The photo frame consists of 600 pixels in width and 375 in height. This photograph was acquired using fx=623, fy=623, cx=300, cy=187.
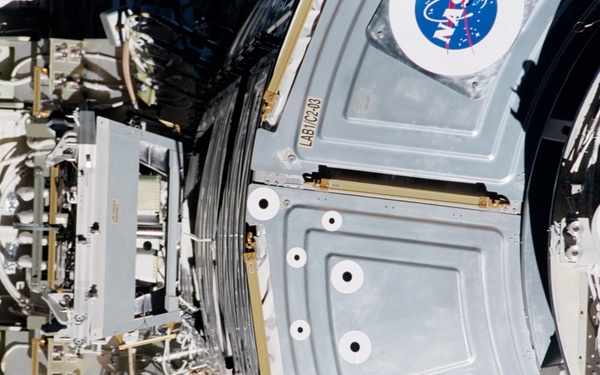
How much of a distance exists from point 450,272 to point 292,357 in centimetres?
123

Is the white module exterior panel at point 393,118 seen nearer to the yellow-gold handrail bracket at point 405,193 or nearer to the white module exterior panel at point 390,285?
the yellow-gold handrail bracket at point 405,193

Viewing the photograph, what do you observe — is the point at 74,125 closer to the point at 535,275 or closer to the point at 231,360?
the point at 231,360

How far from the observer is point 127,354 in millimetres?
5953

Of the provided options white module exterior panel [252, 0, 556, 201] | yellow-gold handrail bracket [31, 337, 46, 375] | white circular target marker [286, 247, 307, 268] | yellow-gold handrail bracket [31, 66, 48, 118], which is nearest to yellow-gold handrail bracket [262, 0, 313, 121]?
white module exterior panel [252, 0, 556, 201]

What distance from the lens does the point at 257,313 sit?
4164 millimetres

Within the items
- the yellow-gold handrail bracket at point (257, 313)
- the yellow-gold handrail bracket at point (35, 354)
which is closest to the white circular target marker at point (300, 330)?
→ the yellow-gold handrail bracket at point (257, 313)

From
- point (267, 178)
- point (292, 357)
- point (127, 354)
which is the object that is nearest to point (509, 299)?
point (292, 357)

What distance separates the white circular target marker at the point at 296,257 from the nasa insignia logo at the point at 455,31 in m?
1.49

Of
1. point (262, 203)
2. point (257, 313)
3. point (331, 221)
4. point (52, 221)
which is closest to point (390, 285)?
point (331, 221)

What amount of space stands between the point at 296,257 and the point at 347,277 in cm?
38

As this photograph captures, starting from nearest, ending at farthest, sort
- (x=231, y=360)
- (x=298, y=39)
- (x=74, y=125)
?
(x=298, y=39) < (x=231, y=360) < (x=74, y=125)

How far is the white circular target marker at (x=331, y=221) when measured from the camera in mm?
4238

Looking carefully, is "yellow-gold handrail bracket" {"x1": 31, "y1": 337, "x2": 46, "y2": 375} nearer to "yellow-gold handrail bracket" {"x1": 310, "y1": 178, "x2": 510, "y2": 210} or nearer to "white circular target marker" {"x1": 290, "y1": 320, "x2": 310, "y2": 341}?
"white circular target marker" {"x1": 290, "y1": 320, "x2": 310, "y2": 341}

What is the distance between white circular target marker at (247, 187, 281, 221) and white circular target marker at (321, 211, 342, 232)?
36 centimetres
